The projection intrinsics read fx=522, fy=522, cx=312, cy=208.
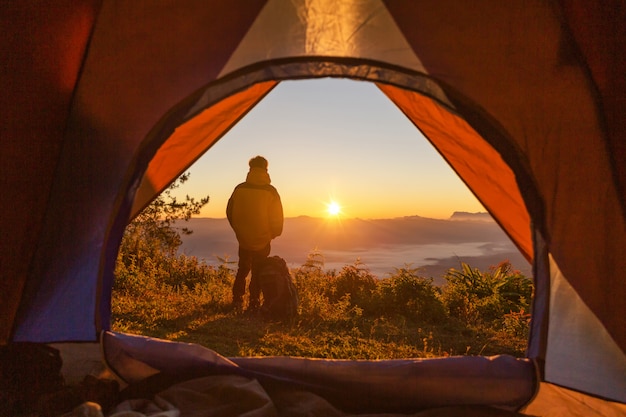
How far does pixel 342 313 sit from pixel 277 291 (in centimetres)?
84

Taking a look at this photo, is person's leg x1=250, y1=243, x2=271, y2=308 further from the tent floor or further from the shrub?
the tent floor

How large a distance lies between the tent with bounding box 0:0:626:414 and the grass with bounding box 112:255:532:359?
165cm

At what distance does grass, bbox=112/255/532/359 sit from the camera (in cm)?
468

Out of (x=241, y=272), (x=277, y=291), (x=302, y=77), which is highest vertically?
(x=302, y=77)

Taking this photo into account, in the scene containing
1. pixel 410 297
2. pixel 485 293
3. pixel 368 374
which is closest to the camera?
pixel 368 374

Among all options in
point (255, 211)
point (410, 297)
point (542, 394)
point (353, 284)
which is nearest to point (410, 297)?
point (410, 297)

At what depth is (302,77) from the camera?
2957mm

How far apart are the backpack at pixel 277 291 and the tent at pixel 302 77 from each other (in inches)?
101

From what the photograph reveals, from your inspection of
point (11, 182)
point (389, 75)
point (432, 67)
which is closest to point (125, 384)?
point (11, 182)

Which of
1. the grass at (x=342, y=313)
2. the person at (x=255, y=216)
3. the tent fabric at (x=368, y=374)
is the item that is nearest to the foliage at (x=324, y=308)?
the grass at (x=342, y=313)

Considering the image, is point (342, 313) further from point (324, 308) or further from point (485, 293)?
point (485, 293)

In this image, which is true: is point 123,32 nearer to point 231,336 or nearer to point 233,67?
point 233,67

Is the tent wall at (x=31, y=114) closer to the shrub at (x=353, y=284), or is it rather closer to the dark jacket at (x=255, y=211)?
the dark jacket at (x=255, y=211)

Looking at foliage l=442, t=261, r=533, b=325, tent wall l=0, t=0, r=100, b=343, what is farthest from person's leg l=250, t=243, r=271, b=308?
tent wall l=0, t=0, r=100, b=343
